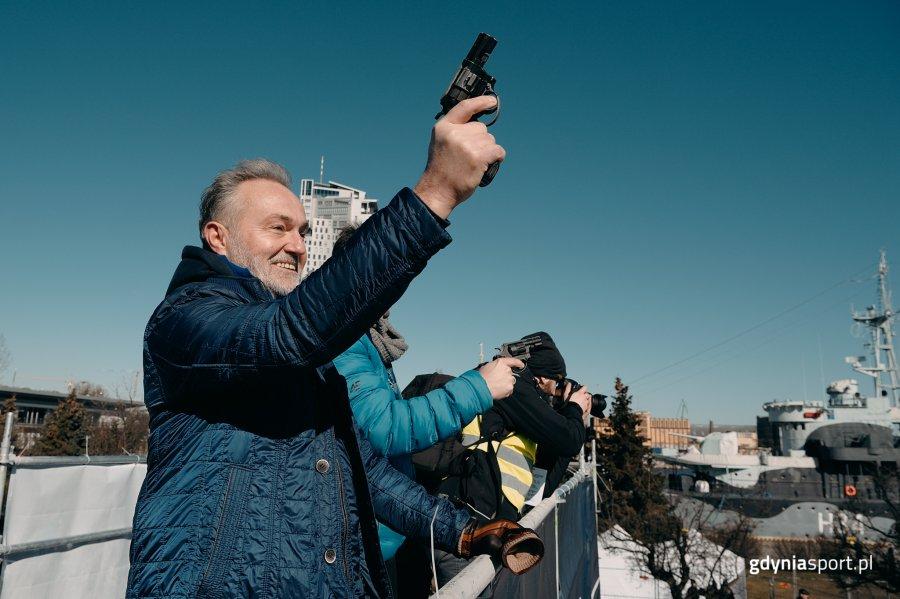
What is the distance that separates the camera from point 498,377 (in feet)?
8.81

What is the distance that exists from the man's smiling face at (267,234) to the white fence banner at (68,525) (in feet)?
11.6

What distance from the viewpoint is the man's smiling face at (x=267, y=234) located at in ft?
5.63

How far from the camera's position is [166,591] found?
1.20m

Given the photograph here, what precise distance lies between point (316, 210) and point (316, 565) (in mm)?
121992

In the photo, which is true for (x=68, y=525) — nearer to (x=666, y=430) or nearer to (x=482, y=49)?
(x=482, y=49)

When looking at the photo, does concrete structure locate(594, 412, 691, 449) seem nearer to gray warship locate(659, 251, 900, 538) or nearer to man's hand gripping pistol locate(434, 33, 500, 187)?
gray warship locate(659, 251, 900, 538)

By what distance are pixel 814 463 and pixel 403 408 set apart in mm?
63293

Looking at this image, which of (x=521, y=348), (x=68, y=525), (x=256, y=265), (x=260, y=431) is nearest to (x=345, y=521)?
(x=260, y=431)

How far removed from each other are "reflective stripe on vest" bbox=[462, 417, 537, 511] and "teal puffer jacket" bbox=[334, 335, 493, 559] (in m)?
0.78

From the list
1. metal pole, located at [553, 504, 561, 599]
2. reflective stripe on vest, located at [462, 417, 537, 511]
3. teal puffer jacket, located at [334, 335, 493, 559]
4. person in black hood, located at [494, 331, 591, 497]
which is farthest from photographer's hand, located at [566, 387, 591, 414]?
teal puffer jacket, located at [334, 335, 493, 559]

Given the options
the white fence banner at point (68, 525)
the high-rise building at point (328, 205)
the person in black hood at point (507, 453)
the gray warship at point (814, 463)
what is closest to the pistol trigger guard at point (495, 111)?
the person in black hood at point (507, 453)

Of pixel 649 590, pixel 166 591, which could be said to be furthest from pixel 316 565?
pixel 649 590

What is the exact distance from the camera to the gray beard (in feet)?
5.53

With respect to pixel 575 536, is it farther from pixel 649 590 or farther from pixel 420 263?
pixel 649 590
